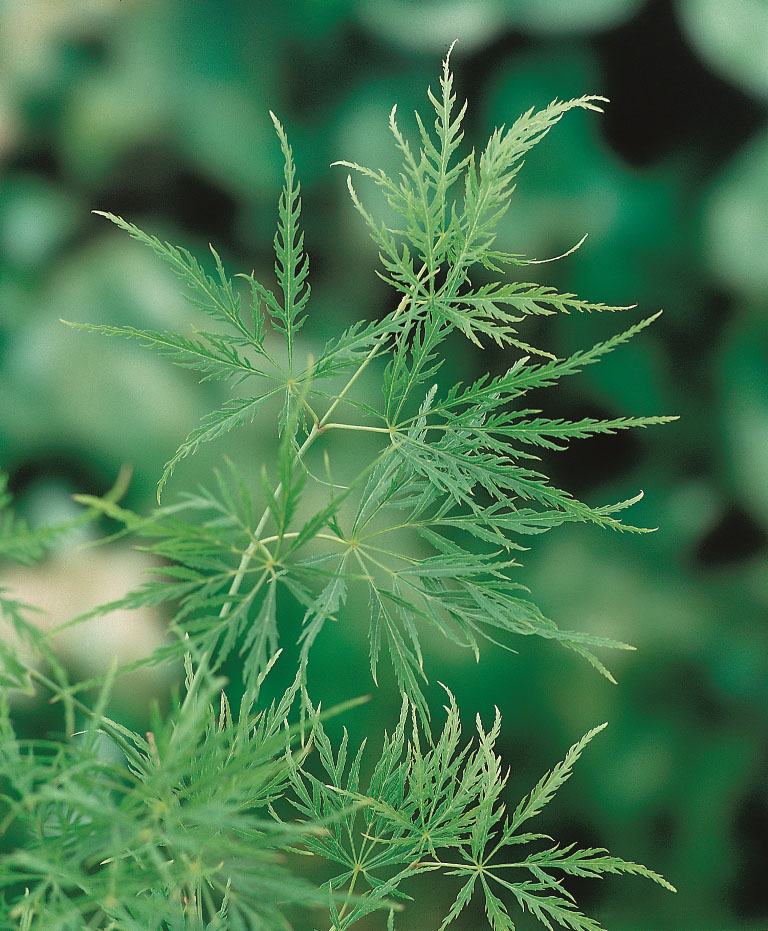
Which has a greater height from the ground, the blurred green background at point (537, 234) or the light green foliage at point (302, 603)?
the light green foliage at point (302, 603)

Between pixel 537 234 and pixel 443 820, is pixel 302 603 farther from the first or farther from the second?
pixel 537 234

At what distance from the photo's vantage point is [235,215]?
2.09ft

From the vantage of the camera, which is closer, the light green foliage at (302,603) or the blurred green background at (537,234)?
the light green foliage at (302,603)

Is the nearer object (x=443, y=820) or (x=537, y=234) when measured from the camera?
(x=443, y=820)

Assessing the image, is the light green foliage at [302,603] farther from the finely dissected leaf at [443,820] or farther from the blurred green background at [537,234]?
the blurred green background at [537,234]

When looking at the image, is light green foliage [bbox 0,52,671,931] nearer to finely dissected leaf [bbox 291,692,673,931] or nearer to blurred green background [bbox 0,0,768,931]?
finely dissected leaf [bbox 291,692,673,931]

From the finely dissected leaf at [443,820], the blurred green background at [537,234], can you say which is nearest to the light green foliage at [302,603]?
the finely dissected leaf at [443,820]

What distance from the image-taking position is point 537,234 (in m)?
0.65

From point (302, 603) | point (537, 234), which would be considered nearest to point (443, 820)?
point (302, 603)

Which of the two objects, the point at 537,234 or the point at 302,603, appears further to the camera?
the point at 537,234

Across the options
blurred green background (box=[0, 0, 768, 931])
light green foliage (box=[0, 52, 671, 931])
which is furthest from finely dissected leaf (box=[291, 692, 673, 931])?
blurred green background (box=[0, 0, 768, 931])

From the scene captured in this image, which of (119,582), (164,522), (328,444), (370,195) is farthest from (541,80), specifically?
(164,522)

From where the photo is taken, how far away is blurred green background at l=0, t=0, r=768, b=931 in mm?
625

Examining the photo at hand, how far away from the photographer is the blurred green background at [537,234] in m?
0.62
